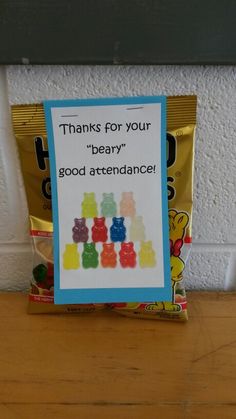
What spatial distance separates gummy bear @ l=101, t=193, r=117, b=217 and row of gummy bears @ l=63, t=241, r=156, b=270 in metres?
0.04

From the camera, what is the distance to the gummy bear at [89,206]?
546mm

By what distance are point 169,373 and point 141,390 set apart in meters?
0.04

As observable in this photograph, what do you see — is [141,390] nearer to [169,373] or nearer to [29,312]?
[169,373]

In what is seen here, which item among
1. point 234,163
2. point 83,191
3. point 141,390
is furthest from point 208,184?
point 141,390

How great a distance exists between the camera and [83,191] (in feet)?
1.78

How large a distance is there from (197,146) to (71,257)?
0.73 ft

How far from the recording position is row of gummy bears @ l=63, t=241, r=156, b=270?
562mm
